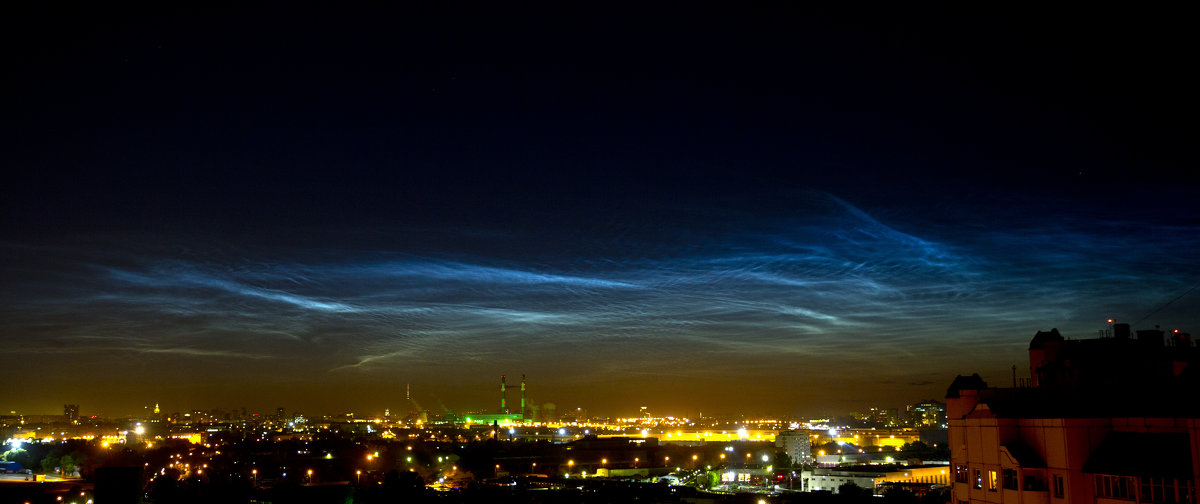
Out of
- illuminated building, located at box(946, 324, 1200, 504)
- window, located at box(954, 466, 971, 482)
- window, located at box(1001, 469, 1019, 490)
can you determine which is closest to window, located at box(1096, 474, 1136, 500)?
illuminated building, located at box(946, 324, 1200, 504)

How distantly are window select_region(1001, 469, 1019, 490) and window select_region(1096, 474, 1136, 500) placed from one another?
4.45 ft

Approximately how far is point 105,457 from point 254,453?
12153mm

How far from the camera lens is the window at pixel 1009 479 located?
39.6 ft

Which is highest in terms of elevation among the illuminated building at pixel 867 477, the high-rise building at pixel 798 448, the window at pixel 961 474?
the window at pixel 961 474

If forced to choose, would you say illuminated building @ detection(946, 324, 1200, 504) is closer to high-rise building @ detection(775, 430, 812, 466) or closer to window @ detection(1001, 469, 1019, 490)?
window @ detection(1001, 469, 1019, 490)

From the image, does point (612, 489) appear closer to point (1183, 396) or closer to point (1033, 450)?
point (1033, 450)

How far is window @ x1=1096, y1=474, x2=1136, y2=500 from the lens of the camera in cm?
1024

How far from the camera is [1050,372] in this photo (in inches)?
646

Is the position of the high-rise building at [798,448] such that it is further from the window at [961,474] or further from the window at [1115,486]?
the window at [1115,486]

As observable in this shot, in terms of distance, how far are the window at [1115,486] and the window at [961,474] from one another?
9.42 ft

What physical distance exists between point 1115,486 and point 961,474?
11.5 feet

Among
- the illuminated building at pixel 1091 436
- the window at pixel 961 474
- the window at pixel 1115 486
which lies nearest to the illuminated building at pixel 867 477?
the illuminated building at pixel 1091 436

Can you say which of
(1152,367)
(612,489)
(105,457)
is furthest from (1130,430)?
(105,457)

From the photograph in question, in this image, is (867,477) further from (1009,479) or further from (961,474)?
(1009,479)
